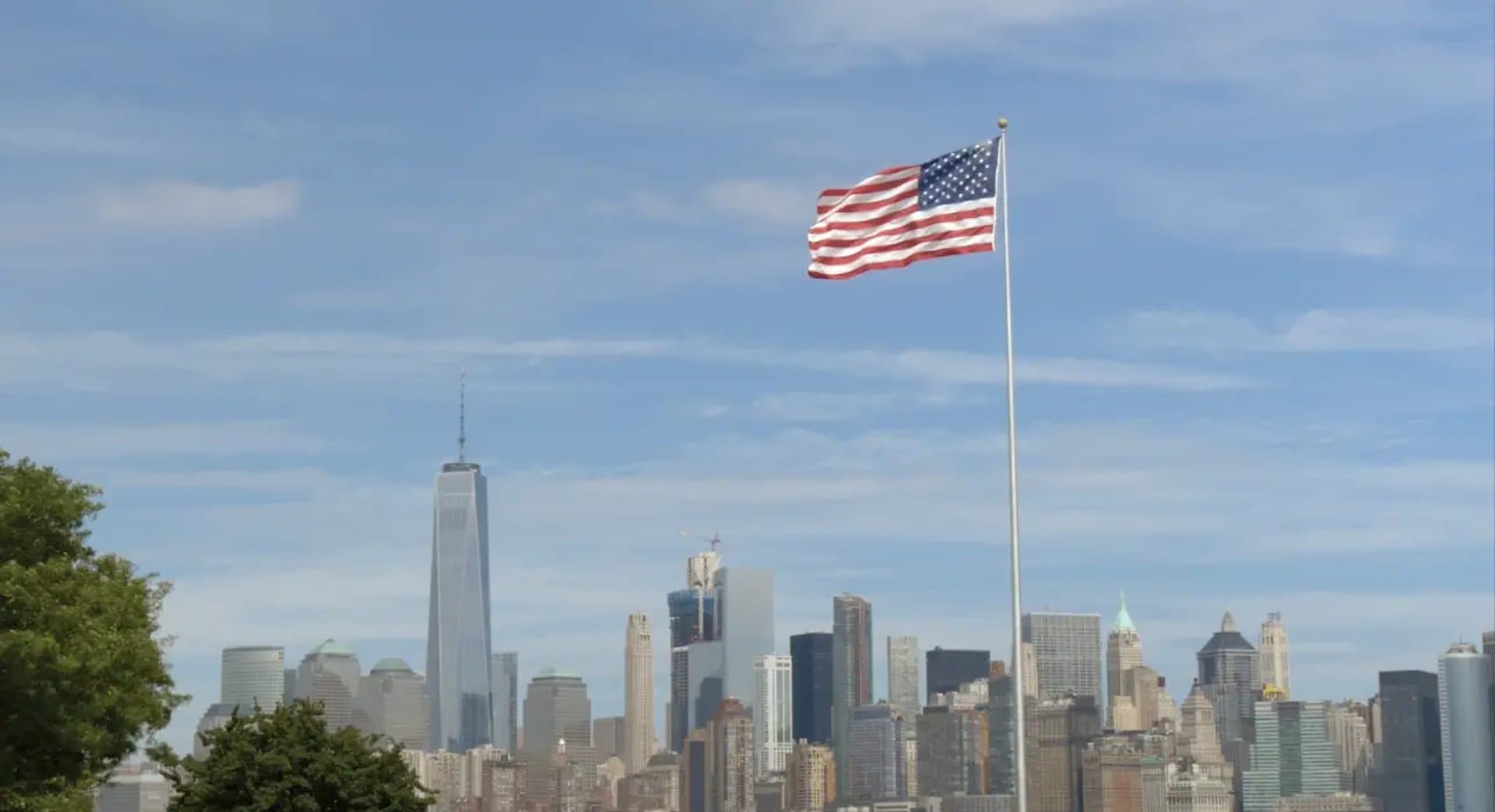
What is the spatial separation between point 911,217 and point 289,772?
21668 mm

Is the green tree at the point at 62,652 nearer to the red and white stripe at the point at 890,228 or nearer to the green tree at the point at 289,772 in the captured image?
the green tree at the point at 289,772

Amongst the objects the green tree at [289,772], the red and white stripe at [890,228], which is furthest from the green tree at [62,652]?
the red and white stripe at [890,228]

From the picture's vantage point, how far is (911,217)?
45.6 meters

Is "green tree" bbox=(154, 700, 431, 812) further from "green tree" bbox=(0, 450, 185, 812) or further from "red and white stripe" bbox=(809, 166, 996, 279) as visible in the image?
"red and white stripe" bbox=(809, 166, 996, 279)

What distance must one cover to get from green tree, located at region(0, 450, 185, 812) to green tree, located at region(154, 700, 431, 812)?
13.6 ft

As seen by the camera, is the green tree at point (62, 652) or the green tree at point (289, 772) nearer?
the green tree at point (62, 652)

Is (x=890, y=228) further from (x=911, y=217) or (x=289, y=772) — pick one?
(x=289, y=772)

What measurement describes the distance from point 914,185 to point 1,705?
20418 millimetres

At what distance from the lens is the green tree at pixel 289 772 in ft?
185

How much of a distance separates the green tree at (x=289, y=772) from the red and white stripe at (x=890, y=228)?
19.4 metres

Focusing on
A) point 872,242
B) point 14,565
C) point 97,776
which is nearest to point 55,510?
point 14,565

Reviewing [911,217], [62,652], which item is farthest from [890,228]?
[62,652]

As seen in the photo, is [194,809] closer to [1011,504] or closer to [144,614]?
[144,614]

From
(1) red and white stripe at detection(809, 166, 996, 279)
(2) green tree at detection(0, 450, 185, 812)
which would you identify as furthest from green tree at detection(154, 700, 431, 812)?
(1) red and white stripe at detection(809, 166, 996, 279)
